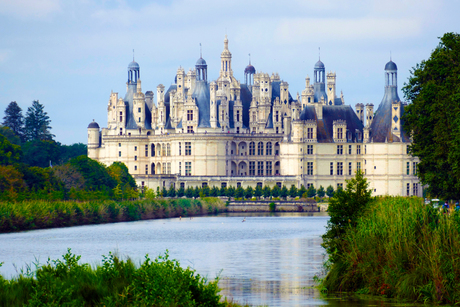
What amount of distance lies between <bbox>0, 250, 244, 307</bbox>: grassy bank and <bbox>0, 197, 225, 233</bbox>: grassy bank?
30898 mm

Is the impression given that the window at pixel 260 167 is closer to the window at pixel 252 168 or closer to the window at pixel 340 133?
the window at pixel 252 168

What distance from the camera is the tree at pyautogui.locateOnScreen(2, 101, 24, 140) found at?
388 ft

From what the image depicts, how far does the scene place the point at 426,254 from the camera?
20250 mm

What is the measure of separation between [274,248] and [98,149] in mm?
77111

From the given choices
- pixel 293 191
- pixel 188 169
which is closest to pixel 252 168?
pixel 188 169

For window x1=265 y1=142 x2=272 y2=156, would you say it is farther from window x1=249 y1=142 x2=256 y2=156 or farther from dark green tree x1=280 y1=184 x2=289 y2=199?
dark green tree x1=280 y1=184 x2=289 y2=199

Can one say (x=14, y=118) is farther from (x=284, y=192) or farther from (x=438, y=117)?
(x=438, y=117)

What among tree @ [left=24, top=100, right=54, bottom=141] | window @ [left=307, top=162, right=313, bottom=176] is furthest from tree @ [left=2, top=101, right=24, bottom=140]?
window @ [left=307, top=162, right=313, bottom=176]

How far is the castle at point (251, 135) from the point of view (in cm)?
9856

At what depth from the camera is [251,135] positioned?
4232 inches

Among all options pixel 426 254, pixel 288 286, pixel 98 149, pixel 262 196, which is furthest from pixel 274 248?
pixel 98 149

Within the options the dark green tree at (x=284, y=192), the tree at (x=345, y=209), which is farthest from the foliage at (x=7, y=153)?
the tree at (x=345, y=209)

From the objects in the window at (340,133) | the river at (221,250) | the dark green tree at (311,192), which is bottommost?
the river at (221,250)

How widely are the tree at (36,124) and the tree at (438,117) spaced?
84920mm
